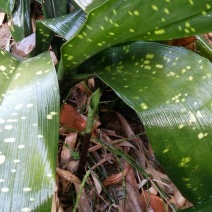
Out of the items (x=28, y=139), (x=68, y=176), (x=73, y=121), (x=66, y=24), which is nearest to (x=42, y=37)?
(x=66, y=24)

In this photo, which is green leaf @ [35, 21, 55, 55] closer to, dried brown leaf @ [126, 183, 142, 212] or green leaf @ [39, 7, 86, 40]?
green leaf @ [39, 7, 86, 40]

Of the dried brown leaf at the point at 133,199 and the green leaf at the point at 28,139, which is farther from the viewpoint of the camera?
the dried brown leaf at the point at 133,199

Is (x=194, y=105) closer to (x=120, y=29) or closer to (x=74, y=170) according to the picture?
(x=120, y=29)

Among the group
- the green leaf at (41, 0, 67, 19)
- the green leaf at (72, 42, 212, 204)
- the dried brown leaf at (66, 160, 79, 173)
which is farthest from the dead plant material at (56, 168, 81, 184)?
the green leaf at (41, 0, 67, 19)

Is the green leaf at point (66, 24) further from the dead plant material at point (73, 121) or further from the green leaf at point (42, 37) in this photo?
the dead plant material at point (73, 121)

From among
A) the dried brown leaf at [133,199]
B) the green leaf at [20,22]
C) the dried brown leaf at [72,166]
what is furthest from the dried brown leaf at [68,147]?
the green leaf at [20,22]

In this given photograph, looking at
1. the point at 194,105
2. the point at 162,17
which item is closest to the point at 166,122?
the point at 194,105
